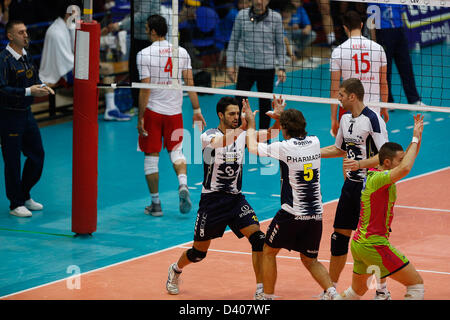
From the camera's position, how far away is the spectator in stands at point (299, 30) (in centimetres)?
2128

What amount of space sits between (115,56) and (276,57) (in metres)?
4.49

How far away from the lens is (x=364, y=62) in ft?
34.8

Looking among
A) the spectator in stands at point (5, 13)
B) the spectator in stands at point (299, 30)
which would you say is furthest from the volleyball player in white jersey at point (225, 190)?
the spectator in stands at point (299, 30)

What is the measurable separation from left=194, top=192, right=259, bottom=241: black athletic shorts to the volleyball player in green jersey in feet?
3.57

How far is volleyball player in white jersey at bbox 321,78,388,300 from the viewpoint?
321 inches

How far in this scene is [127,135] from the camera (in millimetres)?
Answer: 15570

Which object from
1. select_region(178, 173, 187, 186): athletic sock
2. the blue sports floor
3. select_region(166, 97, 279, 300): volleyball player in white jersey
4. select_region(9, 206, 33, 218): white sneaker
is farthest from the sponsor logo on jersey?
select_region(9, 206, 33, 218): white sneaker

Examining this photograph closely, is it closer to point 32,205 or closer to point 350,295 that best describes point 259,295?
point 350,295

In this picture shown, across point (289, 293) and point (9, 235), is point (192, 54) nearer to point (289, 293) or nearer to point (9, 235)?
point (9, 235)

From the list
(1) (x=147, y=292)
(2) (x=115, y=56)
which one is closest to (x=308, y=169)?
(1) (x=147, y=292)

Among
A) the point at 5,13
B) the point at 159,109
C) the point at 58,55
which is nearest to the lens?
the point at 159,109

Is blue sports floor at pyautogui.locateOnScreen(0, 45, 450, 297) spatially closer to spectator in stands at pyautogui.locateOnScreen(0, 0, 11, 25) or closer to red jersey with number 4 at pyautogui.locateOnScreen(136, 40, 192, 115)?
red jersey with number 4 at pyautogui.locateOnScreen(136, 40, 192, 115)

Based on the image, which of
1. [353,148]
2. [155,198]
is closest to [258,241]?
[353,148]

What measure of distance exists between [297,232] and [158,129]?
396 centimetres
